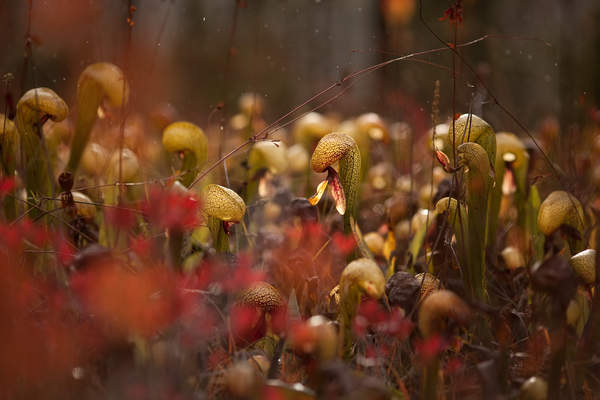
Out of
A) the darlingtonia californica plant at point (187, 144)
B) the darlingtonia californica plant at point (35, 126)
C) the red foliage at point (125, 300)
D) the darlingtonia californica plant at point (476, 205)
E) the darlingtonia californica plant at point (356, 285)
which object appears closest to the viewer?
the red foliage at point (125, 300)

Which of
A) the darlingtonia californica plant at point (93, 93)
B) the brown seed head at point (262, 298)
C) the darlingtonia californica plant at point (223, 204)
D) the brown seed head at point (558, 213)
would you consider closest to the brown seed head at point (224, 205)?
the darlingtonia californica plant at point (223, 204)

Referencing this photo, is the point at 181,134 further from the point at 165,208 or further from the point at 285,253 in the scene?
the point at 165,208

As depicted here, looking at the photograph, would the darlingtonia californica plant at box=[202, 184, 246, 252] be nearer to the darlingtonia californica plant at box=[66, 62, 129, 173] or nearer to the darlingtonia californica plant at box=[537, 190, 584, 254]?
the darlingtonia californica plant at box=[66, 62, 129, 173]

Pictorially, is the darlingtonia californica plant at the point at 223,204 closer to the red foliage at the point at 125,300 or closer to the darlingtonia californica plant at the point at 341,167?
the darlingtonia californica plant at the point at 341,167

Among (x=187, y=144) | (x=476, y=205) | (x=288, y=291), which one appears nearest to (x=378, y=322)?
(x=476, y=205)

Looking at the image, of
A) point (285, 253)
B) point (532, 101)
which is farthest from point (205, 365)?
point (532, 101)

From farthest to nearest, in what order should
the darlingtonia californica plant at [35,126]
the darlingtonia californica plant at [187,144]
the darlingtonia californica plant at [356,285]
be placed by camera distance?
the darlingtonia californica plant at [187,144] → the darlingtonia californica plant at [35,126] → the darlingtonia californica plant at [356,285]

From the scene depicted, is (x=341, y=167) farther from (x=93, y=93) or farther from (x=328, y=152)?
(x=93, y=93)
